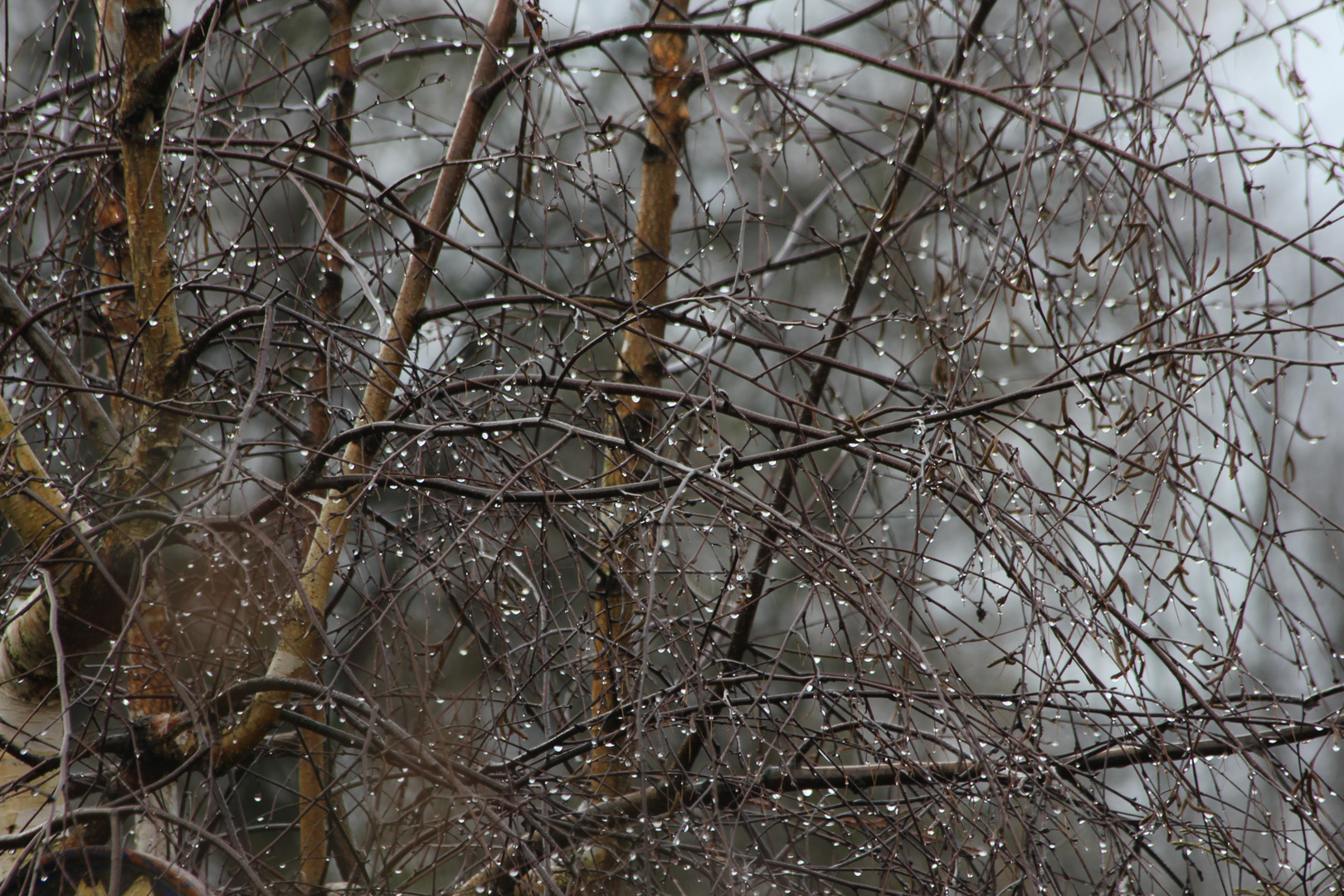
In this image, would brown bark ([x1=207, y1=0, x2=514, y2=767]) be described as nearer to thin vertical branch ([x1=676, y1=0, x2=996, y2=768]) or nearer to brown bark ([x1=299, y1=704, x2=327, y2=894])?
brown bark ([x1=299, y1=704, x2=327, y2=894])

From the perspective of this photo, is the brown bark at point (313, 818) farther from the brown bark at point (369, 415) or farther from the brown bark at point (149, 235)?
the brown bark at point (149, 235)

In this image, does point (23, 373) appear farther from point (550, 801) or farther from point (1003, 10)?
point (1003, 10)

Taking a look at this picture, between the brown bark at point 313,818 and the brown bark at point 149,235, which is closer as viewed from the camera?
the brown bark at point 149,235

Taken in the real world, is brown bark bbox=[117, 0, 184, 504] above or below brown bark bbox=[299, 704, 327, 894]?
above

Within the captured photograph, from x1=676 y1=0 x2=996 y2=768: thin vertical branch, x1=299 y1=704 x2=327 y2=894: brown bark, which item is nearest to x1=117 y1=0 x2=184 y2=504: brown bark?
x1=299 y1=704 x2=327 y2=894: brown bark

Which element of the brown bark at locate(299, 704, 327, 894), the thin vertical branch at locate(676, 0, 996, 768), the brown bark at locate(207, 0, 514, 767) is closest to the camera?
the brown bark at locate(207, 0, 514, 767)

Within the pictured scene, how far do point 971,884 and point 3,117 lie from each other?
2.54 meters

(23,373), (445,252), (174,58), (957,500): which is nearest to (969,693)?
(174,58)

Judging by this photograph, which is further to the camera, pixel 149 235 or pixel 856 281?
pixel 856 281

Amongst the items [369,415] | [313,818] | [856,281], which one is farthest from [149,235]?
[313,818]

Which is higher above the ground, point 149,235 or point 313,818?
point 149,235

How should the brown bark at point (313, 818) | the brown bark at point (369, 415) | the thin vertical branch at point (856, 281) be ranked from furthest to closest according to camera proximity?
the brown bark at point (313, 818) → the thin vertical branch at point (856, 281) → the brown bark at point (369, 415)

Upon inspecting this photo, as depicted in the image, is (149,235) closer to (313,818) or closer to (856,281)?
(856,281)

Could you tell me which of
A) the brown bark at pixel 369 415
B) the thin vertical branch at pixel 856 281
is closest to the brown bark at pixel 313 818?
the brown bark at pixel 369 415
